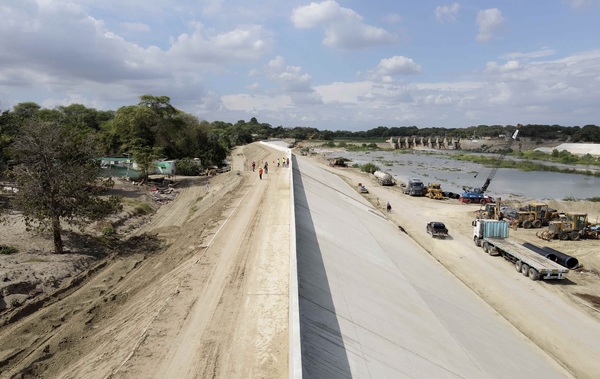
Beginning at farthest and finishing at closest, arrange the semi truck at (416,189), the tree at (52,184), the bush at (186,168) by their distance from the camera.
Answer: the bush at (186,168) < the semi truck at (416,189) < the tree at (52,184)

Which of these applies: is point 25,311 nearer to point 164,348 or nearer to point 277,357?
point 164,348

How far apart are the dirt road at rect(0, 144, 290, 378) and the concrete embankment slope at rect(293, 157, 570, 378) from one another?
106cm

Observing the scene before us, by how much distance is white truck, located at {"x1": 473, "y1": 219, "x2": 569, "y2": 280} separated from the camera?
79.0 ft

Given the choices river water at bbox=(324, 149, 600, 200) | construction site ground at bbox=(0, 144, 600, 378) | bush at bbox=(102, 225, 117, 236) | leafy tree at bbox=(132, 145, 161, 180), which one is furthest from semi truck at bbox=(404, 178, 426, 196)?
bush at bbox=(102, 225, 117, 236)

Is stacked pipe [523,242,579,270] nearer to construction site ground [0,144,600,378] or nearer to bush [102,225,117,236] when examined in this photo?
construction site ground [0,144,600,378]

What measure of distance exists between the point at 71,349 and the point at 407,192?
50.4 metres

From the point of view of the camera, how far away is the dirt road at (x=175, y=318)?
32.7ft

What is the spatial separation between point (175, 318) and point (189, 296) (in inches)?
61.4

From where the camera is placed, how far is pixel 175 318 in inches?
473

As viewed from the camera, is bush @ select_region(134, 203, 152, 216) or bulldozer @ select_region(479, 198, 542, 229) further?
bulldozer @ select_region(479, 198, 542, 229)

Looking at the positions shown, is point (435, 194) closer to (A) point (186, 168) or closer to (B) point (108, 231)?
(A) point (186, 168)

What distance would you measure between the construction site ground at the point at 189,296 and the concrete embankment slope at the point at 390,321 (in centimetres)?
95

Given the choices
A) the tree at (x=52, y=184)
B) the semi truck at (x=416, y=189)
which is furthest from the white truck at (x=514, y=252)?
the tree at (x=52, y=184)

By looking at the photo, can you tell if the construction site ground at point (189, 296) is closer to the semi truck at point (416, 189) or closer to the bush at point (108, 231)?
the bush at point (108, 231)
